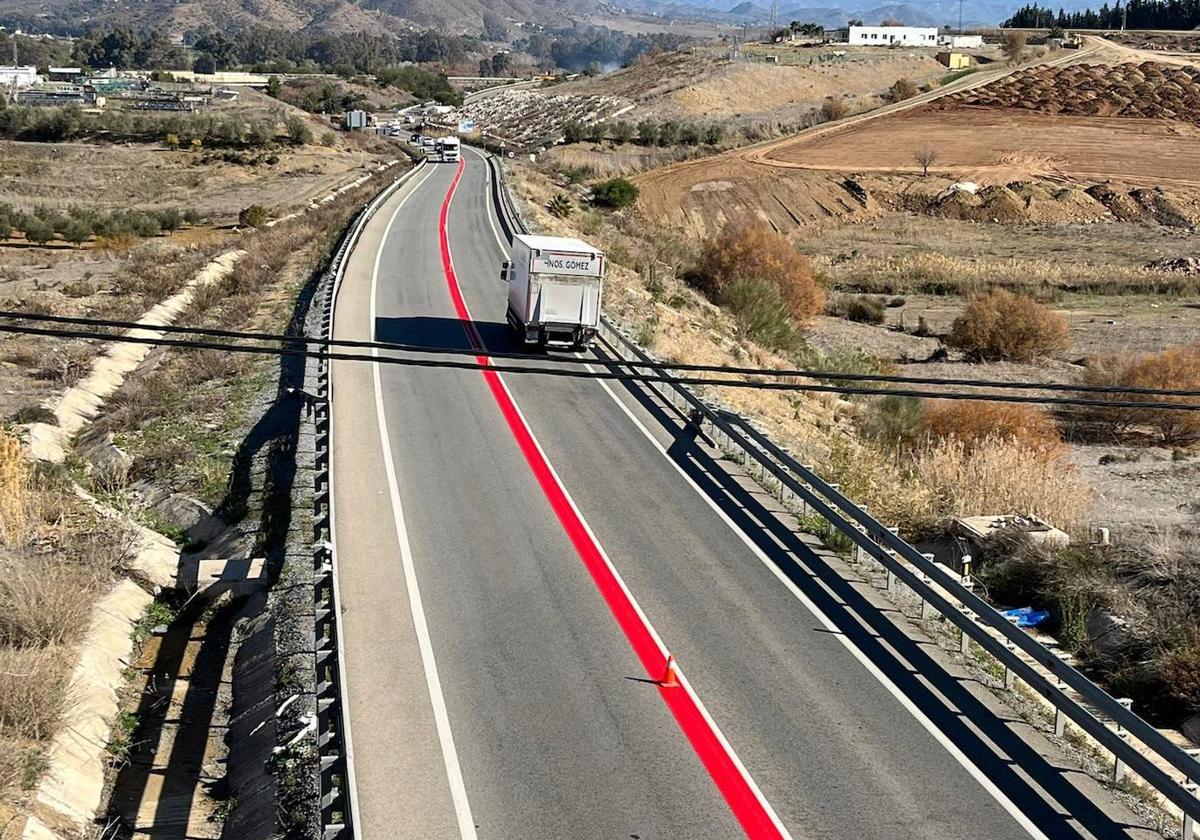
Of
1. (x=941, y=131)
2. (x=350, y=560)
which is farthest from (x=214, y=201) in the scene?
(x=350, y=560)

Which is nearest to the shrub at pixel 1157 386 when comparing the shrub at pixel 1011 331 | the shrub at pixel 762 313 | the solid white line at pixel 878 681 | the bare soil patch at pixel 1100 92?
the shrub at pixel 1011 331

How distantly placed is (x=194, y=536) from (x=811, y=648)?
1010 centimetres

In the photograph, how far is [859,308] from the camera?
169 ft

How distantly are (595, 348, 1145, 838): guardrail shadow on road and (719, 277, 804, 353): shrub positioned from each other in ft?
63.3

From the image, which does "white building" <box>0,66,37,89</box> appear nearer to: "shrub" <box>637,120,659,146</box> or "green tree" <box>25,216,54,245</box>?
"shrub" <box>637,120,659,146</box>

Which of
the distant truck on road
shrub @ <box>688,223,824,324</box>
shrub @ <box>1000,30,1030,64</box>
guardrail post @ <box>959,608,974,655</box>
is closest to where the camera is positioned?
guardrail post @ <box>959,608,974,655</box>

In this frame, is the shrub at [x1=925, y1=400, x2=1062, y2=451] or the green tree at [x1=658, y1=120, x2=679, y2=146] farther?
the green tree at [x1=658, y1=120, x2=679, y2=146]

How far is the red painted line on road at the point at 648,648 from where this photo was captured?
34.6 ft

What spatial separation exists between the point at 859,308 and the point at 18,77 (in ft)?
406

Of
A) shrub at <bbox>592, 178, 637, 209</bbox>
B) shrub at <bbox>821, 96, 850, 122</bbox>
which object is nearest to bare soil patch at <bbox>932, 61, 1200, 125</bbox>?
shrub at <bbox>821, 96, 850, 122</bbox>

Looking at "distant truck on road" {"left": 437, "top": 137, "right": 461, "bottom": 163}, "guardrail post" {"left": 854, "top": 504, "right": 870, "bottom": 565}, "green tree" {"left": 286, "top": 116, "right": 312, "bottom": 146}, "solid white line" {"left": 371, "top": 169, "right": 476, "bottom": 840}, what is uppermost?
"green tree" {"left": 286, "top": 116, "right": 312, "bottom": 146}

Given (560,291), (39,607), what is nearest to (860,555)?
(39,607)

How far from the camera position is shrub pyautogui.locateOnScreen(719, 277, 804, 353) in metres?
39.1

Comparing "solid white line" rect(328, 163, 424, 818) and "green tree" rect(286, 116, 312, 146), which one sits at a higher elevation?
"green tree" rect(286, 116, 312, 146)
